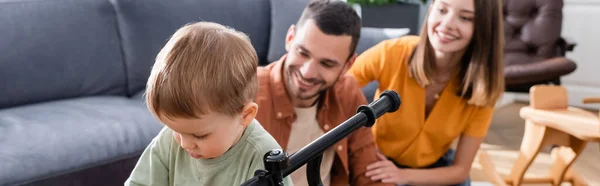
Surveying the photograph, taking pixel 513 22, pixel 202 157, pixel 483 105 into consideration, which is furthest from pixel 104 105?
pixel 513 22

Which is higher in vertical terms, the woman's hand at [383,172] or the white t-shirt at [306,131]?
the white t-shirt at [306,131]

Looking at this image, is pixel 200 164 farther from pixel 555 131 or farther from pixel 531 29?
pixel 531 29

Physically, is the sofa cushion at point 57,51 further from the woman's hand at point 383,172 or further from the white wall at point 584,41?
the white wall at point 584,41

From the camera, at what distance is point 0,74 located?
6.78ft

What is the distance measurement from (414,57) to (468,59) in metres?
0.14

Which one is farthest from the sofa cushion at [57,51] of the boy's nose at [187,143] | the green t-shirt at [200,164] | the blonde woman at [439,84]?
the boy's nose at [187,143]

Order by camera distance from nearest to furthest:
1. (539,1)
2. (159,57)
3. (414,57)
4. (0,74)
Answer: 1. (159,57)
2. (414,57)
3. (0,74)
4. (539,1)

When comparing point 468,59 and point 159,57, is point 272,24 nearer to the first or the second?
point 468,59

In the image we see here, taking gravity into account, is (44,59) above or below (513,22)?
above

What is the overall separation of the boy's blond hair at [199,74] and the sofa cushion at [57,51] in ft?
4.98

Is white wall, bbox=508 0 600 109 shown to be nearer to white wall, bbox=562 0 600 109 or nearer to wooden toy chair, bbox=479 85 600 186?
white wall, bbox=562 0 600 109

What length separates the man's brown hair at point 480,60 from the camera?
5.04 feet

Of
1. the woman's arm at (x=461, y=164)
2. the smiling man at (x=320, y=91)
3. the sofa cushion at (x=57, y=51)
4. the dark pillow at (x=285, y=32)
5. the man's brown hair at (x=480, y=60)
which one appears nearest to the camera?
the smiling man at (x=320, y=91)

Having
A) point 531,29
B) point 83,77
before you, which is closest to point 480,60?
point 83,77
